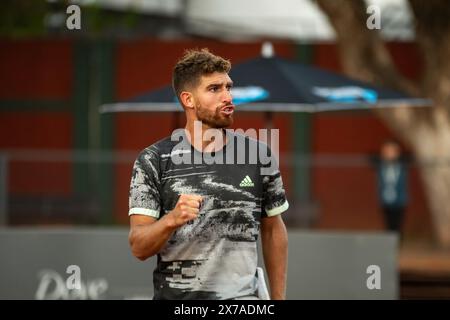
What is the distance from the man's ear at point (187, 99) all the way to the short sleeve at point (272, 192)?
1.32 ft

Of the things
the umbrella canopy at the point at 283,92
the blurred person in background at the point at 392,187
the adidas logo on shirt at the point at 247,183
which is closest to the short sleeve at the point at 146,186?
the adidas logo on shirt at the point at 247,183

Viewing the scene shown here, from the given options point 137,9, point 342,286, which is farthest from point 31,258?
point 137,9

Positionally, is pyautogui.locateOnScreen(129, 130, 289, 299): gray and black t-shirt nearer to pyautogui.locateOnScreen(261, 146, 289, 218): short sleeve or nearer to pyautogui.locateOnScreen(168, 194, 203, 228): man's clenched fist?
pyautogui.locateOnScreen(261, 146, 289, 218): short sleeve

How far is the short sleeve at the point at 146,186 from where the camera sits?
4949mm

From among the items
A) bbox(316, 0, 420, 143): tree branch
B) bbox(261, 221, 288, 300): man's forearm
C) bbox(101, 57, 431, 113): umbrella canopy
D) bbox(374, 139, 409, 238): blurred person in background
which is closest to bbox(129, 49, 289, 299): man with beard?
bbox(261, 221, 288, 300): man's forearm

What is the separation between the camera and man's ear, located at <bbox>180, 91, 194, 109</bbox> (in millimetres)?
5047

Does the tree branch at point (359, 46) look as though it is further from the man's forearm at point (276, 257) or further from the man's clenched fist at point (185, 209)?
the man's clenched fist at point (185, 209)

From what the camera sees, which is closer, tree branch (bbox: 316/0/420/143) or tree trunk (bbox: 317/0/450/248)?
tree branch (bbox: 316/0/420/143)

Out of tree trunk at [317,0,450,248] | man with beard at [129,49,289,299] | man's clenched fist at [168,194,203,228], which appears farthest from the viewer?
tree trunk at [317,0,450,248]

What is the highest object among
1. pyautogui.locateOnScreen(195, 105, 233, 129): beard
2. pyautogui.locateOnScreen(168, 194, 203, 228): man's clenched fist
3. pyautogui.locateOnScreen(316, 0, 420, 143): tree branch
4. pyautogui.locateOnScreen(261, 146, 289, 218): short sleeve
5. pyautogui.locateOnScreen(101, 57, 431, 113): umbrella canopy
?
pyautogui.locateOnScreen(316, 0, 420, 143): tree branch

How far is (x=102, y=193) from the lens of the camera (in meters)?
20.8

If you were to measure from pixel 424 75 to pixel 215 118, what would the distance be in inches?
496

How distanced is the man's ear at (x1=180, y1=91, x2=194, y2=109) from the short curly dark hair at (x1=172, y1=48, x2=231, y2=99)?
2cm

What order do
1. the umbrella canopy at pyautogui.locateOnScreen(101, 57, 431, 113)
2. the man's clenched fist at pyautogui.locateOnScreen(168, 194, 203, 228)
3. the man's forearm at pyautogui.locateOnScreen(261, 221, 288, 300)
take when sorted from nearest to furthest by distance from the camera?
1. the man's clenched fist at pyautogui.locateOnScreen(168, 194, 203, 228)
2. the man's forearm at pyautogui.locateOnScreen(261, 221, 288, 300)
3. the umbrella canopy at pyautogui.locateOnScreen(101, 57, 431, 113)
